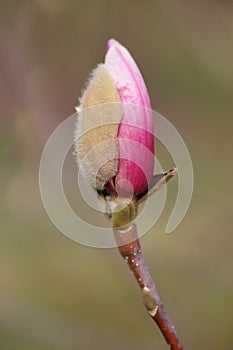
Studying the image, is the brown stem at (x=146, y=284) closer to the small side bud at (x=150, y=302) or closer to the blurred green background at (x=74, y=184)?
the small side bud at (x=150, y=302)

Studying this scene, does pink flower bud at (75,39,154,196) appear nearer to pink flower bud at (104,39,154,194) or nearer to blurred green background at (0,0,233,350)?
pink flower bud at (104,39,154,194)

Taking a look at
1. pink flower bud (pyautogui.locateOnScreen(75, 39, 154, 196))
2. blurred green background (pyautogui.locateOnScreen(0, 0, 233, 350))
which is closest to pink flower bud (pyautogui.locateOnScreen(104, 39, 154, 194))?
pink flower bud (pyautogui.locateOnScreen(75, 39, 154, 196))

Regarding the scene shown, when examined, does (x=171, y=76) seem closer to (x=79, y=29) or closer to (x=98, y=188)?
(x=79, y=29)

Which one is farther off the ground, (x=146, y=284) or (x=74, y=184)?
(x=74, y=184)

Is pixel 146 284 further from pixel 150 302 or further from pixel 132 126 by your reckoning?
pixel 132 126

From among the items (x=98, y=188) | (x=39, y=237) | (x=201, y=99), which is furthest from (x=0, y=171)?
(x=98, y=188)

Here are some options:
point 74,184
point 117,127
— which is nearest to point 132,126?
point 117,127
